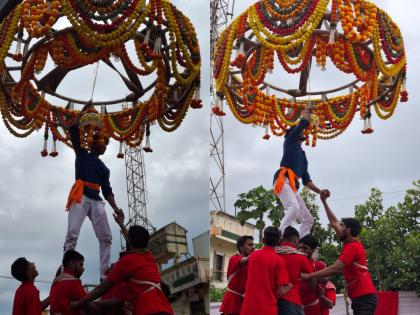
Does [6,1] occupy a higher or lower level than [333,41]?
lower

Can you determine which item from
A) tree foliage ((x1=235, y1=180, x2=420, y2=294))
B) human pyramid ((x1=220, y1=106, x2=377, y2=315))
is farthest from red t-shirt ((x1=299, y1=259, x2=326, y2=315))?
tree foliage ((x1=235, y1=180, x2=420, y2=294))

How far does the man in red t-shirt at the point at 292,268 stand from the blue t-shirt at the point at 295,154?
158cm

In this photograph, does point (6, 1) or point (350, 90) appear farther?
point (350, 90)

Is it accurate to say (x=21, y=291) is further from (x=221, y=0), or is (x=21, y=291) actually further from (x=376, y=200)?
(x=376, y=200)

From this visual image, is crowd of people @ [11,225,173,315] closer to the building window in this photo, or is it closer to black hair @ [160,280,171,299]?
black hair @ [160,280,171,299]

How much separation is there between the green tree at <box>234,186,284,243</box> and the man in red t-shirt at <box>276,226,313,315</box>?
1597mm

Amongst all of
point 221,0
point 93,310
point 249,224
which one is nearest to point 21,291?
point 93,310

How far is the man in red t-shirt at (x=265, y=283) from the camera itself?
4914 millimetres

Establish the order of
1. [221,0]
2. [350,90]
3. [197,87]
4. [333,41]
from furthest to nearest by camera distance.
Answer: [350,90], [221,0], [333,41], [197,87]

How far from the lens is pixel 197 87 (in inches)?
188

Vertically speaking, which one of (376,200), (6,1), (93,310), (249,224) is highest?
(376,200)

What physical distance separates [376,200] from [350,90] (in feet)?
31.8

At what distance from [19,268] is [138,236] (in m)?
0.74

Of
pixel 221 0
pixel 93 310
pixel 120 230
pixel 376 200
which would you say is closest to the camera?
pixel 93 310
